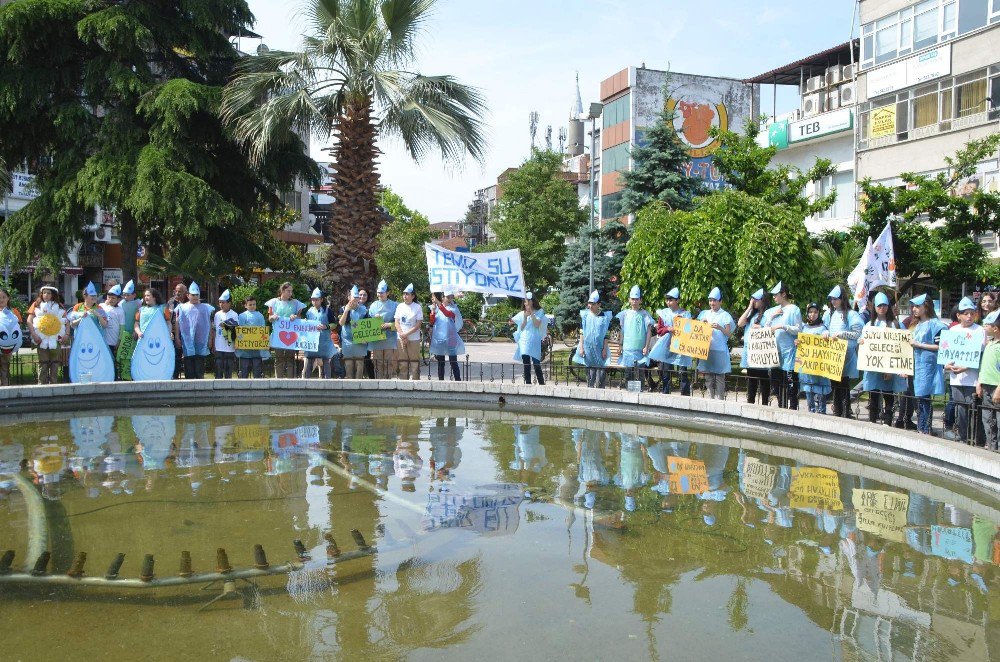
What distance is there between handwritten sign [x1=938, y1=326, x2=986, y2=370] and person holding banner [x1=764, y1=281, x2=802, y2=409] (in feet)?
7.85

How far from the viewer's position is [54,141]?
21.1 meters

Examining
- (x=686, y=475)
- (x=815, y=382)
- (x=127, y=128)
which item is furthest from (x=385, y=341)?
(x=127, y=128)

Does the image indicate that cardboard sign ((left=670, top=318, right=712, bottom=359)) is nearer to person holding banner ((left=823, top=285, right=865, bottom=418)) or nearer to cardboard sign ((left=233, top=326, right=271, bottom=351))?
person holding banner ((left=823, top=285, right=865, bottom=418))

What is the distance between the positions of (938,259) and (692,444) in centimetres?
1090

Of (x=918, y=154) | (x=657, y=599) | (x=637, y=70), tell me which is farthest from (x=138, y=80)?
(x=637, y=70)

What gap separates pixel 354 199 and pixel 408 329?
5.20 meters

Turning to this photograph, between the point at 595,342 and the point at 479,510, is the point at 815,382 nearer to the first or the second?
the point at 595,342

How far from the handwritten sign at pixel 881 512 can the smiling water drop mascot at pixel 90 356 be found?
36.0 feet

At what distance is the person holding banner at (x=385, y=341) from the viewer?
14922 millimetres

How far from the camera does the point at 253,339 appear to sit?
14.8m

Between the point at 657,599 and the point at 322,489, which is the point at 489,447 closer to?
the point at 322,489

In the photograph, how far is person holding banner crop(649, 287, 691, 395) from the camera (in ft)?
42.8

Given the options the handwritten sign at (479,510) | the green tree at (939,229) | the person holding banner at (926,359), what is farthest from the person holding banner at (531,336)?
the green tree at (939,229)

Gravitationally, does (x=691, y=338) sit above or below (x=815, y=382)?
above
